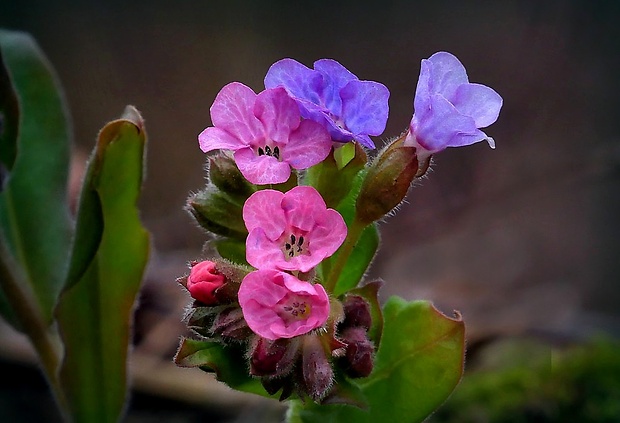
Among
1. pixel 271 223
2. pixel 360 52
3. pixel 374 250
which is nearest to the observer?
pixel 271 223

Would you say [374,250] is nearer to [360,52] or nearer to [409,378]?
[409,378]

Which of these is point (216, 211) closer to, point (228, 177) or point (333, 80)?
point (228, 177)

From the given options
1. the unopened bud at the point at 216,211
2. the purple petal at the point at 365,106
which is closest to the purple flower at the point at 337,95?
the purple petal at the point at 365,106

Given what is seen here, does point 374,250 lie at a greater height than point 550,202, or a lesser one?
greater

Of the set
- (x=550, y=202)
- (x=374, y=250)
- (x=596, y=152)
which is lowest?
(x=550, y=202)

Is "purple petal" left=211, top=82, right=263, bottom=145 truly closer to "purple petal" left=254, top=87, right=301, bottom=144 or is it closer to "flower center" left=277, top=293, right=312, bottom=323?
"purple petal" left=254, top=87, right=301, bottom=144

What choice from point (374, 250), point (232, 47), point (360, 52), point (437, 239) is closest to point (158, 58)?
point (232, 47)
